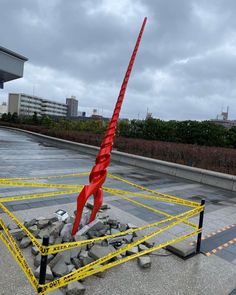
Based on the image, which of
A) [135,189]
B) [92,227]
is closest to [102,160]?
[92,227]

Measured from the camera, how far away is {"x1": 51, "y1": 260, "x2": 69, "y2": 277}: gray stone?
10.0 ft

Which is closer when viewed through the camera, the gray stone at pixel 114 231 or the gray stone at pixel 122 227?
the gray stone at pixel 114 231

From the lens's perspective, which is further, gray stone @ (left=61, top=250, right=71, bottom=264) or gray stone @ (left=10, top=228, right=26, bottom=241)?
gray stone @ (left=10, top=228, right=26, bottom=241)

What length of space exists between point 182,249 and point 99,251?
4.29 feet

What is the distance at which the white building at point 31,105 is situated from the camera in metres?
92.7

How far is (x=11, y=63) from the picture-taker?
15289 millimetres

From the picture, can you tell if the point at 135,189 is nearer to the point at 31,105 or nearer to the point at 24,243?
the point at 24,243

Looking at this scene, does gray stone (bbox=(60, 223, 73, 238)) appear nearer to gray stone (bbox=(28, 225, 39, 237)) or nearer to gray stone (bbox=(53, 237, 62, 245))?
gray stone (bbox=(53, 237, 62, 245))

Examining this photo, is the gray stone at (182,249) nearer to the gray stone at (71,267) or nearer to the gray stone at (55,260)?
the gray stone at (71,267)

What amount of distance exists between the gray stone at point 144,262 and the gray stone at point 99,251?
41 centimetres

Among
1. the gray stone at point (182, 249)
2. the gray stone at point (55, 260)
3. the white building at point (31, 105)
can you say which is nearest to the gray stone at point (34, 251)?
the gray stone at point (55, 260)

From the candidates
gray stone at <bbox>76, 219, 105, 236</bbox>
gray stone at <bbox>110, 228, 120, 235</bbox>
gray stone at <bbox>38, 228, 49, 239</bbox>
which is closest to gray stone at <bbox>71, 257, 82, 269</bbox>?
gray stone at <bbox>76, 219, 105, 236</bbox>

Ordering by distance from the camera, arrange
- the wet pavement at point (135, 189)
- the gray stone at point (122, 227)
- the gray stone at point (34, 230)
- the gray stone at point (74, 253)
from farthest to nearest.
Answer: the wet pavement at point (135, 189)
the gray stone at point (122, 227)
the gray stone at point (34, 230)
the gray stone at point (74, 253)

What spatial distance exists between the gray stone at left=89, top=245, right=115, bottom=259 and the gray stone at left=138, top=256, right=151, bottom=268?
411mm
